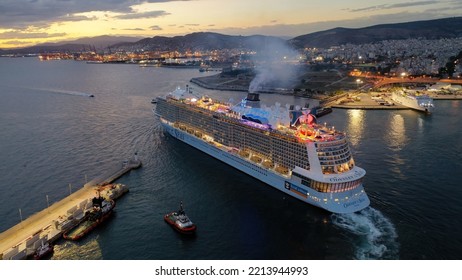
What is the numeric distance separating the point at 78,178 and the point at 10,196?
4.13 meters

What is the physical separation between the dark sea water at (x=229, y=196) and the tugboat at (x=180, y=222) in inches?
14.2

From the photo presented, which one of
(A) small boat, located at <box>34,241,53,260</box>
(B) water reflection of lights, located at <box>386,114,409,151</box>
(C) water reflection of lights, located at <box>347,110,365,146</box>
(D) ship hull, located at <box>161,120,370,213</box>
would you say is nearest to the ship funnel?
(D) ship hull, located at <box>161,120,370,213</box>

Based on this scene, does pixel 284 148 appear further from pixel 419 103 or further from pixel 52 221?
pixel 419 103

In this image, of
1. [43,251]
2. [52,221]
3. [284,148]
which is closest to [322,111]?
[284,148]

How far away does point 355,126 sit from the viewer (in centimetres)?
3956

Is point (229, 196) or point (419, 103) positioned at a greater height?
point (419, 103)

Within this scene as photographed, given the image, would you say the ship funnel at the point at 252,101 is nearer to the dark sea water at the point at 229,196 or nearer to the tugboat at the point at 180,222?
the dark sea water at the point at 229,196

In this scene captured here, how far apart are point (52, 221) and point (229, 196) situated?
9.56 m

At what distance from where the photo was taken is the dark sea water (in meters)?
16.7

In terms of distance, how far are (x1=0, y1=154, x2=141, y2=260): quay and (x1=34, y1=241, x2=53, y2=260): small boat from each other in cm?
22

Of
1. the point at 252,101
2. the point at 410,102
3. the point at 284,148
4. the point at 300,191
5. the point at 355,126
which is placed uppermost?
the point at 252,101

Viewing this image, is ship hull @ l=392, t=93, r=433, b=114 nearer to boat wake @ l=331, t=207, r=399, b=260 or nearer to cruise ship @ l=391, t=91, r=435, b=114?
cruise ship @ l=391, t=91, r=435, b=114

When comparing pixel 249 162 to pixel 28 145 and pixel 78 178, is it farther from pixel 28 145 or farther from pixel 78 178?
pixel 28 145

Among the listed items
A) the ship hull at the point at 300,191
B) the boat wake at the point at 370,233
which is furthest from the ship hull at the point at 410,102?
the boat wake at the point at 370,233
